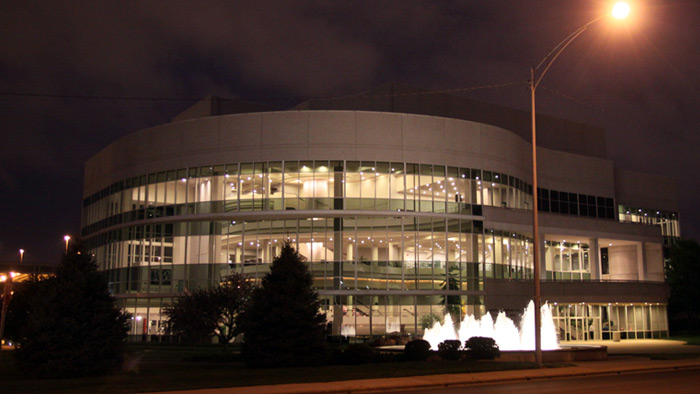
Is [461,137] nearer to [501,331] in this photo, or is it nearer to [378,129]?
[378,129]

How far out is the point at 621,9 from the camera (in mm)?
20812

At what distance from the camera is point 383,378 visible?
2164 centimetres

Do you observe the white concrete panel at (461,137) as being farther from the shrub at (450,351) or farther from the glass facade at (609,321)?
the shrub at (450,351)

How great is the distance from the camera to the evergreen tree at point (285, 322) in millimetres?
25984

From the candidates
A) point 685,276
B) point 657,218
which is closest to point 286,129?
point 685,276

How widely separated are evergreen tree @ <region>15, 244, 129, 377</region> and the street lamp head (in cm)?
1934

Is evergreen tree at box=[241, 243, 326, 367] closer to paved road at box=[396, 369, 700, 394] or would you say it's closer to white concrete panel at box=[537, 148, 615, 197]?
paved road at box=[396, 369, 700, 394]

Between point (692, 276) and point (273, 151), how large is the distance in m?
38.1

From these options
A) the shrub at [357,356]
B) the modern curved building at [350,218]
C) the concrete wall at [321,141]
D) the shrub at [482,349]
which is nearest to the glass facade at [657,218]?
the modern curved building at [350,218]

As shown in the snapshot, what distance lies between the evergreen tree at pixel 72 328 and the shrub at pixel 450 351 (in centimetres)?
1279

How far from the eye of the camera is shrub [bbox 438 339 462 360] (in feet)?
93.4

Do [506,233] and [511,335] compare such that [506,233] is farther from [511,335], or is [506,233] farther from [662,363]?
[662,363]

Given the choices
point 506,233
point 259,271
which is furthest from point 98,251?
point 506,233

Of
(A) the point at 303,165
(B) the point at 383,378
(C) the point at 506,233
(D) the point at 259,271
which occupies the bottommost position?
(B) the point at 383,378
